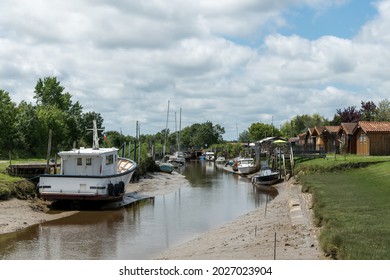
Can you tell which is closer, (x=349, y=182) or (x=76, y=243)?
(x=76, y=243)

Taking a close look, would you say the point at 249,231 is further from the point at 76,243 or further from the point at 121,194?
the point at 121,194

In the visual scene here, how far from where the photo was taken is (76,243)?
20328mm

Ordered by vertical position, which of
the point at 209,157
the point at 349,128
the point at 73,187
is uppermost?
the point at 349,128

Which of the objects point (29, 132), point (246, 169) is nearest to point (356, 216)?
point (246, 169)

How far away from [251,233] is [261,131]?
114 meters

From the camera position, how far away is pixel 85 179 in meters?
29.2

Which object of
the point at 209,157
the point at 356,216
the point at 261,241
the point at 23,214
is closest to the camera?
the point at 356,216

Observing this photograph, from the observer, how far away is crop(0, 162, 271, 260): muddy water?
18656 millimetres

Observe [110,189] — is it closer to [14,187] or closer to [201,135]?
[14,187]

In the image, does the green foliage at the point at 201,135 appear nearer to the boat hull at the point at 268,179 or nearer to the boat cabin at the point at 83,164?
the boat hull at the point at 268,179

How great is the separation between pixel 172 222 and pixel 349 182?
11.9 m

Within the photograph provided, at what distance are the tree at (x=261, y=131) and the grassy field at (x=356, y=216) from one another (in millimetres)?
96806

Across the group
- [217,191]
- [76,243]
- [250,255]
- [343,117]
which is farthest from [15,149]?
[343,117]

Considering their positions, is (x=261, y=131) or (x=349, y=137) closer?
(x=349, y=137)
